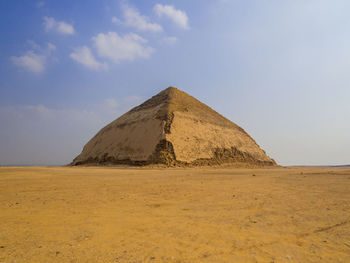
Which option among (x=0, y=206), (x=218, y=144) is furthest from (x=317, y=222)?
(x=218, y=144)

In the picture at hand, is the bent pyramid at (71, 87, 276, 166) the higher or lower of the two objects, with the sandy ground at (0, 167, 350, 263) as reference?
higher

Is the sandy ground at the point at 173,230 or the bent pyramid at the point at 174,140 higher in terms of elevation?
the bent pyramid at the point at 174,140

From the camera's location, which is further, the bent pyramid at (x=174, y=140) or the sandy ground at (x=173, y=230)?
the bent pyramid at (x=174, y=140)

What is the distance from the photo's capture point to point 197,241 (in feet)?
9.27

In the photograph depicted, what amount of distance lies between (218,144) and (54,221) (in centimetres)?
2437

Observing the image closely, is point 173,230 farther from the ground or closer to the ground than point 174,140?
closer to the ground

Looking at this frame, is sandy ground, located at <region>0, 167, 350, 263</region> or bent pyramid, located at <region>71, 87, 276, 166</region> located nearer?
sandy ground, located at <region>0, 167, 350, 263</region>

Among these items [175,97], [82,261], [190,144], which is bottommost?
[82,261]

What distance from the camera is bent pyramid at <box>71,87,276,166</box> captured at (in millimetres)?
23047

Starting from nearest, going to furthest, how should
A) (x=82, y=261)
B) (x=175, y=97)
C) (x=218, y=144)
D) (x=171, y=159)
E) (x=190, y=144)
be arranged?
(x=82, y=261), (x=171, y=159), (x=190, y=144), (x=218, y=144), (x=175, y=97)

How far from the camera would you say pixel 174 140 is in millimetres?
23703

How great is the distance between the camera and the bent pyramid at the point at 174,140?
23.0 metres

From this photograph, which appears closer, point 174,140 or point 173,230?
point 173,230

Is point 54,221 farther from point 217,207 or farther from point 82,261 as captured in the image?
point 217,207
